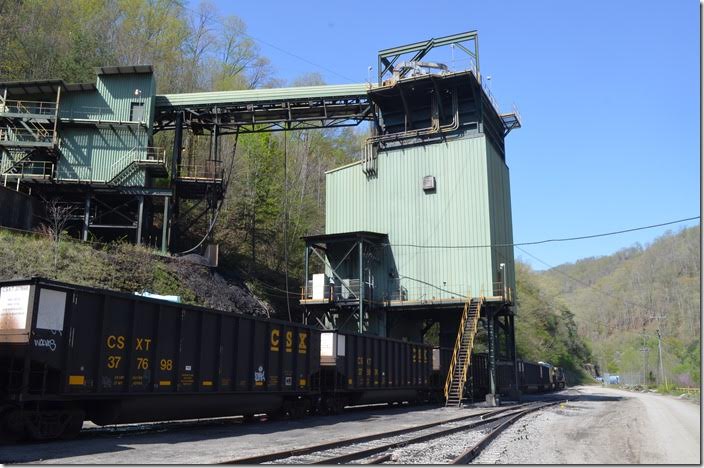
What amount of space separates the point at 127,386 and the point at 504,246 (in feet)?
94.0

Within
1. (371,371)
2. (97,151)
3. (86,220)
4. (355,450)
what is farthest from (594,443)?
(97,151)

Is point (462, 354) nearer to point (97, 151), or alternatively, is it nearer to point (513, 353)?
point (513, 353)

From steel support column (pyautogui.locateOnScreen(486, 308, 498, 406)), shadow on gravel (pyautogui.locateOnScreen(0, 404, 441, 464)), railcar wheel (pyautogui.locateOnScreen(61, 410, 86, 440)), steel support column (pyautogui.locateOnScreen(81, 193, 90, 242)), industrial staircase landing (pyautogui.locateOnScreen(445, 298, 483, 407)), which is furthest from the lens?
steel support column (pyautogui.locateOnScreen(81, 193, 90, 242))

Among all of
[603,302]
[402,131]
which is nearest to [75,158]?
[402,131]

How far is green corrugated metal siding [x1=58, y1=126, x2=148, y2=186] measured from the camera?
35688 millimetres

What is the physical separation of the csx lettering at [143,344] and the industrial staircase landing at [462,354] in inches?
747

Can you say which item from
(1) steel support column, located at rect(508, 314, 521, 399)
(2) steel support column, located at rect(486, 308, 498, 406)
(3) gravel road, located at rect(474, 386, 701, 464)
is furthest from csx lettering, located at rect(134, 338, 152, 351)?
(1) steel support column, located at rect(508, 314, 521, 399)

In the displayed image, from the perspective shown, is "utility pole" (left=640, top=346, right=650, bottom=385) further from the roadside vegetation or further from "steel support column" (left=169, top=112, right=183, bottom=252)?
"steel support column" (left=169, top=112, right=183, bottom=252)

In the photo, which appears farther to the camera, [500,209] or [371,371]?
[500,209]

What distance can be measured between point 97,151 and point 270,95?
11617mm

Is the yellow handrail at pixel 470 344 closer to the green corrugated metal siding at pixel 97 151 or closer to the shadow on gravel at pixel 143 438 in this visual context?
the shadow on gravel at pixel 143 438

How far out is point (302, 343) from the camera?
19.0 m

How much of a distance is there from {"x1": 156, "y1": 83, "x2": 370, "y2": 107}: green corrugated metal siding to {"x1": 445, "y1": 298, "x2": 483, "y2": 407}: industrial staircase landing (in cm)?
1601

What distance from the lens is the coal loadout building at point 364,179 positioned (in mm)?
34625
